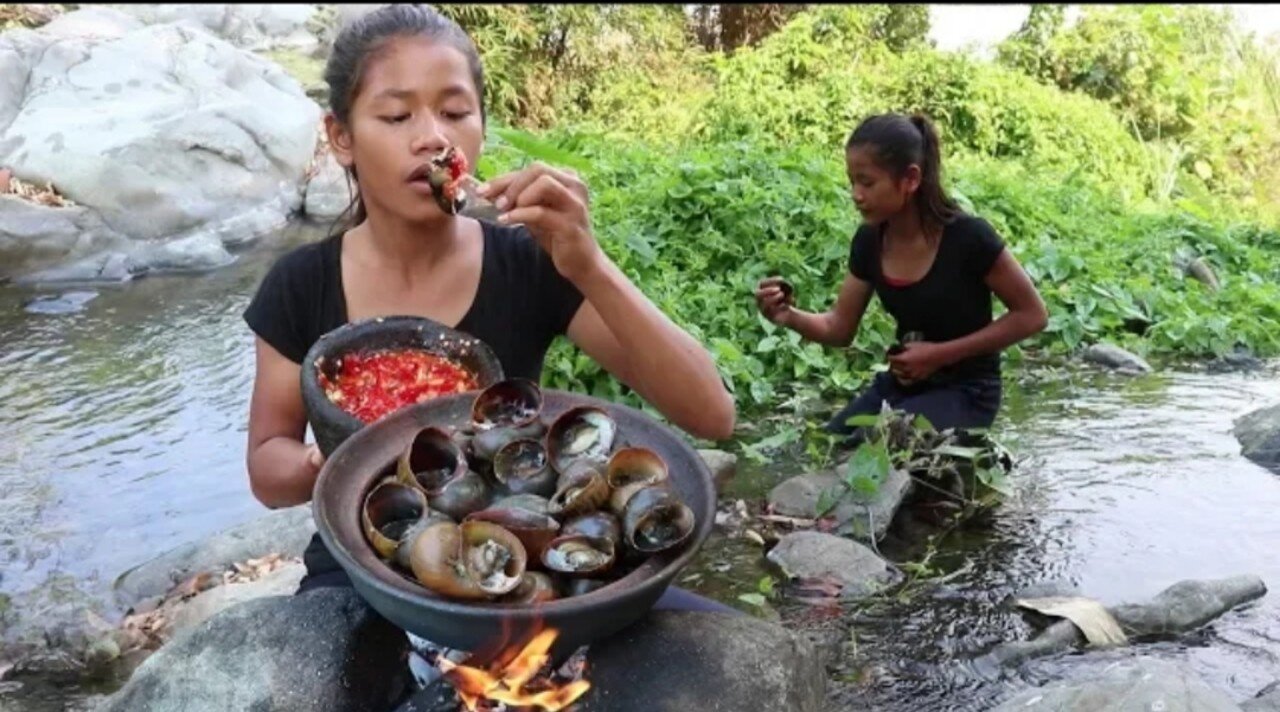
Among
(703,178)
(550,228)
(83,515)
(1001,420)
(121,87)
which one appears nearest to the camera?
(550,228)

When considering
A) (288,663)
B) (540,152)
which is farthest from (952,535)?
(540,152)

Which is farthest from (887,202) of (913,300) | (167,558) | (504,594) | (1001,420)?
(504,594)

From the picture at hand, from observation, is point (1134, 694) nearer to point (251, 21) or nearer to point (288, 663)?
point (288, 663)

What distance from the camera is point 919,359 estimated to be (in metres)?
4.45

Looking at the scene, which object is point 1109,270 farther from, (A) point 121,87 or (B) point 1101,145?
(A) point 121,87

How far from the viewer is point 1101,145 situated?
1127 centimetres

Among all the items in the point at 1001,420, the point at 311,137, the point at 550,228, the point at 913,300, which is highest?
the point at 550,228

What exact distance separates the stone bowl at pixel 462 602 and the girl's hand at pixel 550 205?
0.84 feet

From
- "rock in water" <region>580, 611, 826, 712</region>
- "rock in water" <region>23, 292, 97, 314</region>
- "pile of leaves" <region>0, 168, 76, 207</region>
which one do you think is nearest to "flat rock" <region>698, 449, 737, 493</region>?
"rock in water" <region>580, 611, 826, 712</region>

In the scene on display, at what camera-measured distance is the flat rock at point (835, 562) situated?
12.5ft

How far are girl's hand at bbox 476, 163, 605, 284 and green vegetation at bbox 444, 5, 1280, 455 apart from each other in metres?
2.82

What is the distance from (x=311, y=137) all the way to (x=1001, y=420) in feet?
23.1

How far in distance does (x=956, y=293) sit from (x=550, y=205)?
2728 millimetres

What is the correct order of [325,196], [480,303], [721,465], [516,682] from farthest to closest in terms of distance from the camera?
[325,196]
[721,465]
[480,303]
[516,682]
